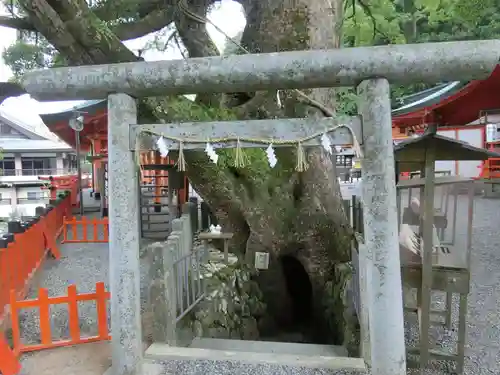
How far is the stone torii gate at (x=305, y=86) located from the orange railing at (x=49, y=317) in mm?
957

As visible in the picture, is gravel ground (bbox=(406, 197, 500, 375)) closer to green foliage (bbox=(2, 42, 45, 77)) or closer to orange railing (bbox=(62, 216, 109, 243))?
orange railing (bbox=(62, 216, 109, 243))

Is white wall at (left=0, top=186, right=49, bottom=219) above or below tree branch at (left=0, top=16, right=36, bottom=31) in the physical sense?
below

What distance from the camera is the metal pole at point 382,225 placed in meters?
3.23

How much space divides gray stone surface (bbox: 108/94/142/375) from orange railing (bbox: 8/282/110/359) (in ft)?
3.05

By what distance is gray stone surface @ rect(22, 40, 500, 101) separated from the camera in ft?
10.3

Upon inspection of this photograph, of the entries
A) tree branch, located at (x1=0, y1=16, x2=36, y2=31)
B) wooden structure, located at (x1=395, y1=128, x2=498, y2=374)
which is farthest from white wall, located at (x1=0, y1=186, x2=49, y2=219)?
wooden structure, located at (x1=395, y1=128, x2=498, y2=374)

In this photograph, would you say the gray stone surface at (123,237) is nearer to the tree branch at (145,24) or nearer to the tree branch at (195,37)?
the tree branch at (195,37)

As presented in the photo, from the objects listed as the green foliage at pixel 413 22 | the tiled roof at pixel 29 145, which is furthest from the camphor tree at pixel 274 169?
the tiled roof at pixel 29 145

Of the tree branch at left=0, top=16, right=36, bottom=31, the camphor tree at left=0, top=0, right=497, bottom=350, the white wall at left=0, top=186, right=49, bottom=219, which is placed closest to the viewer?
the tree branch at left=0, top=16, right=36, bottom=31

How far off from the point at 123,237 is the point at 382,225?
207 centimetres

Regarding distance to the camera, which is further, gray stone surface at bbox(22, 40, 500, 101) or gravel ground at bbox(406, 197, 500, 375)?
gravel ground at bbox(406, 197, 500, 375)

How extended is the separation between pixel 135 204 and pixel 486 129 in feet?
45.0

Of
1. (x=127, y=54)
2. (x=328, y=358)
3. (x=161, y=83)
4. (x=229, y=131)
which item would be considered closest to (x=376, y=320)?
(x=328, y=358)

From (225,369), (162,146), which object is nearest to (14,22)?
(162,146)
